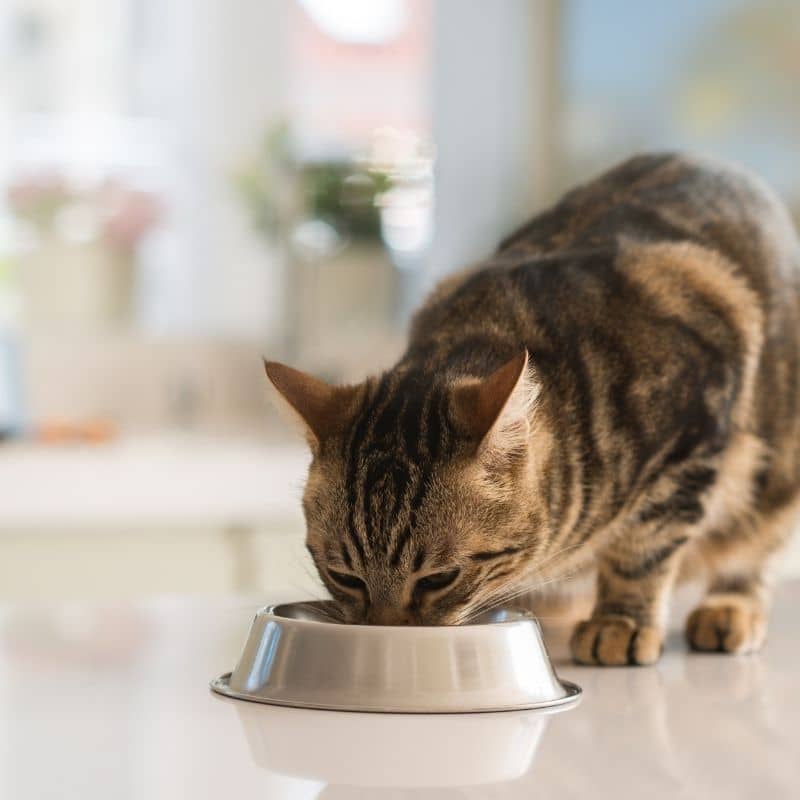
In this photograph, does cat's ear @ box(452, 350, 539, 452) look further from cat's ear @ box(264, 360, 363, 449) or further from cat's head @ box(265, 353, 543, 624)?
cat's ear @ box(264, 360, 363, 449)

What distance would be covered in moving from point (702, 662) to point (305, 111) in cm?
299

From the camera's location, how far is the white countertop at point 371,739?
720 mm

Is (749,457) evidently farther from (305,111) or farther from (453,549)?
(305,111)

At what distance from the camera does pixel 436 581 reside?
1084mm

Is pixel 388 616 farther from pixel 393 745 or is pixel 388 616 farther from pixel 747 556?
pixel 747 556

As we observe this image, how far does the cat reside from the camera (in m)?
1.09

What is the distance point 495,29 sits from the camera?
3840 mm

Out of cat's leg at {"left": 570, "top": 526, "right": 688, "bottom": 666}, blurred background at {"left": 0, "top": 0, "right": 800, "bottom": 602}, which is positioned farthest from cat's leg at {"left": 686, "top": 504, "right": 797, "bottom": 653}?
blurred background at {"left": 0, "top": 0, "right": 800, "bottom": 602}

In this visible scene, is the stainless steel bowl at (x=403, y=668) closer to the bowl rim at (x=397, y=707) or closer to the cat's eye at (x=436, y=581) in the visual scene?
the bowl rim at (x=397, y=707)

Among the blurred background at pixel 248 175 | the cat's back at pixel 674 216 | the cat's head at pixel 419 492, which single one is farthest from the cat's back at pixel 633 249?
the blurred background at pixel 248 175

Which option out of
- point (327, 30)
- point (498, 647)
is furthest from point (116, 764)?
point (327, 30)

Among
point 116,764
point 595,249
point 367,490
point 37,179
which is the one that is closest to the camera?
point 116,764

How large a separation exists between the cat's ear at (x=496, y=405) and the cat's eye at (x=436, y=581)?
11 centimetres

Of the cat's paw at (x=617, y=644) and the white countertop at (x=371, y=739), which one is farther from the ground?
the white countertop at (x=371, y=739)
